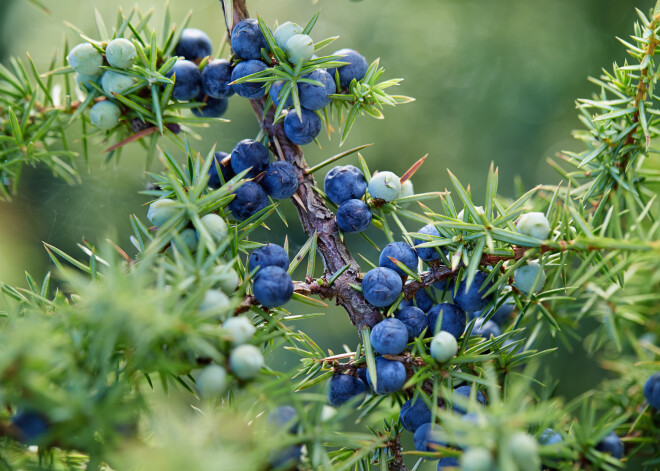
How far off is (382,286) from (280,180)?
0.15m

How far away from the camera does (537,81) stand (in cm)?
Answer: 147

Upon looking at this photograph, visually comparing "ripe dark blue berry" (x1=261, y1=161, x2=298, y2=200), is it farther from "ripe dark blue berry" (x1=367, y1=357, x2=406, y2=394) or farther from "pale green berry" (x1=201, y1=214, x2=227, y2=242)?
"ripe dark blue berry" (x1=367, y1=357, x2=406, y2=394)

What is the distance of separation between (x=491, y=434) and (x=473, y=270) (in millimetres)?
153

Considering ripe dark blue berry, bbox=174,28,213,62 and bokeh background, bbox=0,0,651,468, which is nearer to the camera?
ripe dark blue berry, bbox=174,28,213,62

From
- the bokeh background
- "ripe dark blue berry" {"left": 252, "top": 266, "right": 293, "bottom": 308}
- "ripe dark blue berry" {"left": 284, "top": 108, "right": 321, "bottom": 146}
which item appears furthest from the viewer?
the bokeh background

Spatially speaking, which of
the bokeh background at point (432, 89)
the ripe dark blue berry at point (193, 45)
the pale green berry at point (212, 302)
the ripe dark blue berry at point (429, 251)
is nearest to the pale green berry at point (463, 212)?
the ripe dark blue berry at point (429, 251)

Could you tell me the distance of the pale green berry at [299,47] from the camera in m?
0.50

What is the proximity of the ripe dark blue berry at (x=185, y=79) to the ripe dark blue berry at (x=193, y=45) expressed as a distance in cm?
4

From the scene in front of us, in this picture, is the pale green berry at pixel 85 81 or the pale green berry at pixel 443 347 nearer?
the pale green berry at pixel 443 347

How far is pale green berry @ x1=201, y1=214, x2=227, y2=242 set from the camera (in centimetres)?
45

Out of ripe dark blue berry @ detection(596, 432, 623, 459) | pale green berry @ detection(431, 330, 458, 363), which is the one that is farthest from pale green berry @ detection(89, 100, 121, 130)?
ripe dark blue berry @ detection(596, 432, 623, 459)

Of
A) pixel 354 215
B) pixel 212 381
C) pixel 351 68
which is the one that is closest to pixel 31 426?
pixel 212 381

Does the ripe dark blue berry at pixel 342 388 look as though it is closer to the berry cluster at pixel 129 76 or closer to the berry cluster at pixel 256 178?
the berry cluster at pixel 256 178

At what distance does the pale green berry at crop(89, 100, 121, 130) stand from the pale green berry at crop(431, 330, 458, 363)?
42 cm
